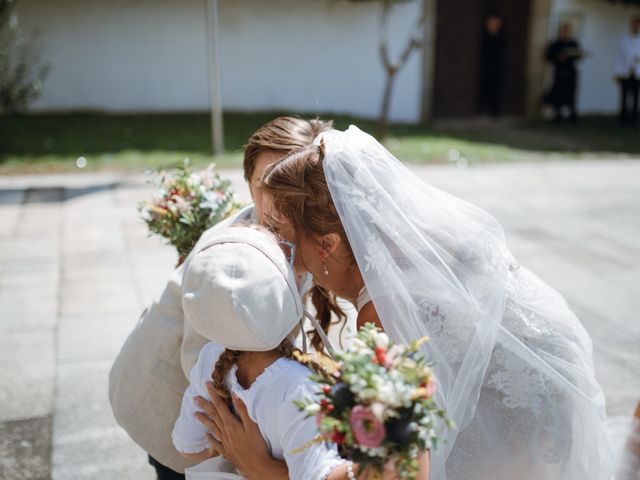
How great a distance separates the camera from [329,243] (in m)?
1.85

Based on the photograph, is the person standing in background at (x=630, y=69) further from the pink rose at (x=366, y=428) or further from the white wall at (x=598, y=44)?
the pink rose at (x=366, y=428)

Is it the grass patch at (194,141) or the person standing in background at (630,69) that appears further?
the person standing in background at (630,69)

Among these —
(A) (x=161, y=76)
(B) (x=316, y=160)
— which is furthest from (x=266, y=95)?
(B) (x=316, y=160)

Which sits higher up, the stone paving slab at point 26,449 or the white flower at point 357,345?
the white flower at point 357,345

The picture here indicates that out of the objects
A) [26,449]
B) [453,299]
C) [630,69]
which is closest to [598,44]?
[630,69]

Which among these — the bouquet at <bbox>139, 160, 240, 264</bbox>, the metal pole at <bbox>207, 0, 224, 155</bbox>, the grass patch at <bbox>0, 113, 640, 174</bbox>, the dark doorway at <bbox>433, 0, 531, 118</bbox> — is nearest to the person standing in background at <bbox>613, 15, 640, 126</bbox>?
the grass patch at <bbox>0, 113, 640, 174</bbox>

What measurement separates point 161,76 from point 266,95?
83.3 inches

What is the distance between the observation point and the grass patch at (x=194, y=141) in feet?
32.7

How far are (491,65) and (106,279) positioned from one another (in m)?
11.6

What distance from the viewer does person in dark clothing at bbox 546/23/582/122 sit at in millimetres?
14727

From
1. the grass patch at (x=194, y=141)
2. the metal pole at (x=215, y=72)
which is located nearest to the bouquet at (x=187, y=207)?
the grass patch at (x=194, y=141)

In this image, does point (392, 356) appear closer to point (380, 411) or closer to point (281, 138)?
point (380, 411)

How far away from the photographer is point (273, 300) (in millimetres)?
1508

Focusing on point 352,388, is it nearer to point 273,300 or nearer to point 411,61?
point 273,300
